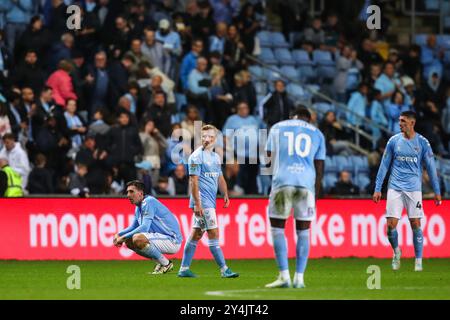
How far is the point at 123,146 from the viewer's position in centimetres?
2455

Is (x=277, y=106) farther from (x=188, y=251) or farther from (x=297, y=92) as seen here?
(x=188, y=251)

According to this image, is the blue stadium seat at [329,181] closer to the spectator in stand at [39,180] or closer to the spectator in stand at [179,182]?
the spectator in stand at [179,182]

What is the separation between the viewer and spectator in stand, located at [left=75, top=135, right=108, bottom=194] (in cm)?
2427

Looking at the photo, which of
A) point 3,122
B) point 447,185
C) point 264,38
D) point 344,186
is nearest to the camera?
point 3,122

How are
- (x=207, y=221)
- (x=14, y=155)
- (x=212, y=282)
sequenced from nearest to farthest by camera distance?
1. (x=212, y=282)
2. (x=207, y=221)
3. (x=14, y=155)

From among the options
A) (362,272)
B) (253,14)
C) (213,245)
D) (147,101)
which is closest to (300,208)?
(213,245)

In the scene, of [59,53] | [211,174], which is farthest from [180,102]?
[211,174]

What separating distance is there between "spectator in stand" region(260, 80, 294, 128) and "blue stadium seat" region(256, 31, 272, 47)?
13.2 feet

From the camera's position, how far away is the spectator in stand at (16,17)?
2598 cm

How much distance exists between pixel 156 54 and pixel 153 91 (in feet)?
4.42

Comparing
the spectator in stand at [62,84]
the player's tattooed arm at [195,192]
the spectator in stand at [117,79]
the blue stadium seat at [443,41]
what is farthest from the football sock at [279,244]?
the blue stadium seat at [443,41]

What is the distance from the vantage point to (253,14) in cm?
2964

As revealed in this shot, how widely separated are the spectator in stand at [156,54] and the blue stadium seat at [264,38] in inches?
166

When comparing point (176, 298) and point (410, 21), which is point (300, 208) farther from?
point (410, 21)
